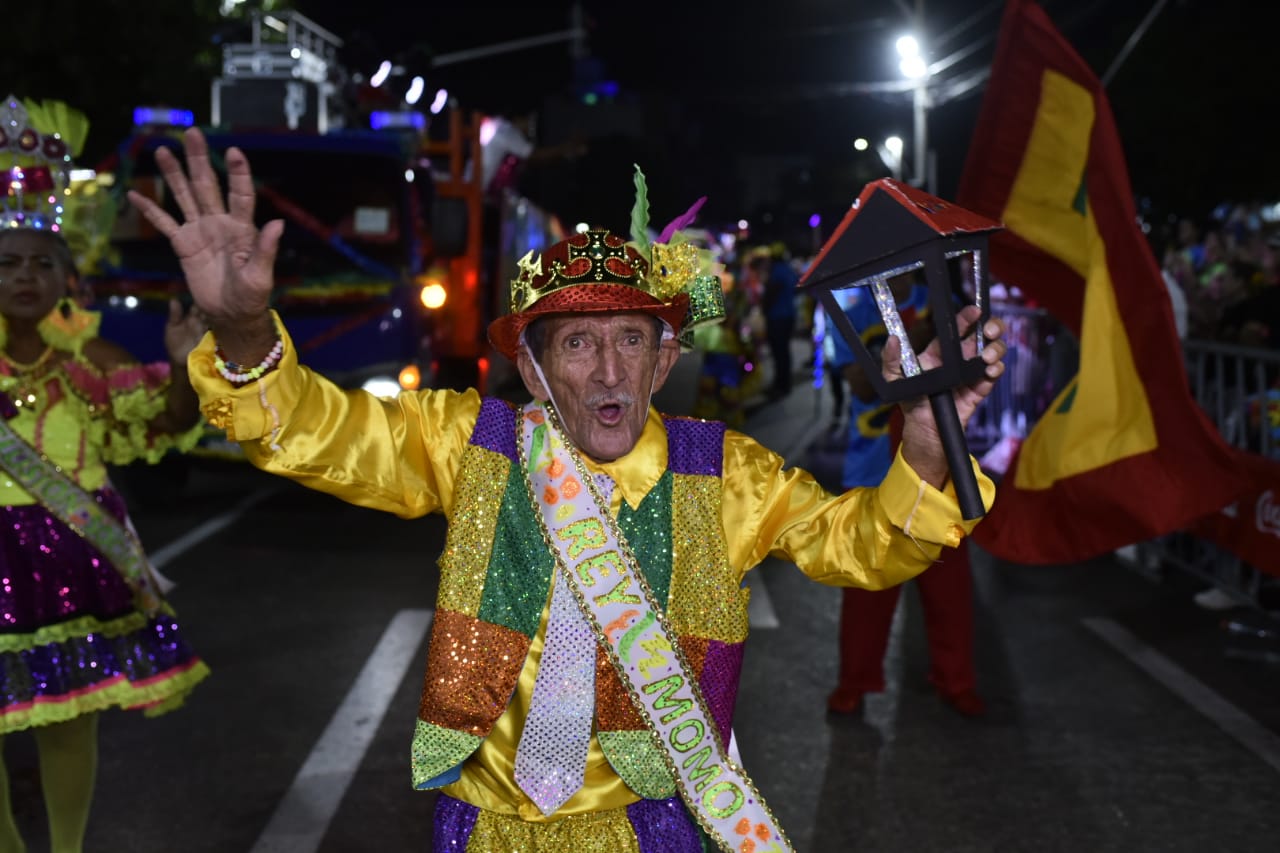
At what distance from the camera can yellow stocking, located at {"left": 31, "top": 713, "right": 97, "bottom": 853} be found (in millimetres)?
4328

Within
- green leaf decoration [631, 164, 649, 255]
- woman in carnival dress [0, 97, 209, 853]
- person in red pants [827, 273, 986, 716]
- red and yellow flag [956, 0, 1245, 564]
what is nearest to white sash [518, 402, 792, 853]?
green leaf decoration [631, 164, 649, 255]

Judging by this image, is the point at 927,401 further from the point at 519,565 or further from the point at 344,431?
the point at 344,431

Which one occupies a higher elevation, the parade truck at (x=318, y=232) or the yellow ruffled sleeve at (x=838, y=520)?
the parade truck at (x=318, y=232)

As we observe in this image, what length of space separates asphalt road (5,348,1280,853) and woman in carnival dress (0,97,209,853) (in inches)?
26.5

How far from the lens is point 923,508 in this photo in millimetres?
2727

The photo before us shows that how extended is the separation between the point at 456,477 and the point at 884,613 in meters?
3.57

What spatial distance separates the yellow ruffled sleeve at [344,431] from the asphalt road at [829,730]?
2.26 metres

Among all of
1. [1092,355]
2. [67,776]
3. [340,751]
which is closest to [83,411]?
[67,776]

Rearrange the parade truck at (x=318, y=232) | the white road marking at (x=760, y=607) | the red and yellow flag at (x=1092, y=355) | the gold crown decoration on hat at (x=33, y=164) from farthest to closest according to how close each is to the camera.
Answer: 1. the parade truck at (x=318, y=232)
2. the white road marking at (x=760, y=607)
3. the red and yellow flag at (x=1092, y=355)
4. the gold crown decoration on hat at (x=33, y=164)

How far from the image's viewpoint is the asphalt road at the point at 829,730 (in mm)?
5043

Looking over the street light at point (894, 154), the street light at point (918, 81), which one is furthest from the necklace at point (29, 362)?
the street light at point (894, 154)

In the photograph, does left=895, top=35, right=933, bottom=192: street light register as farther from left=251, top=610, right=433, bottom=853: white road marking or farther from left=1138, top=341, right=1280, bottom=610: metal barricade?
left=251, top=610, right=433, bottom=853: white road marking

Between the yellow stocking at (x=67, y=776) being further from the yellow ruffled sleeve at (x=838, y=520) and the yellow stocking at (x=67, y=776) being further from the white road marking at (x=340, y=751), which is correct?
the yellow ruffled sleeve at (x=838, y=520)

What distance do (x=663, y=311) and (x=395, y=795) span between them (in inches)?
114
